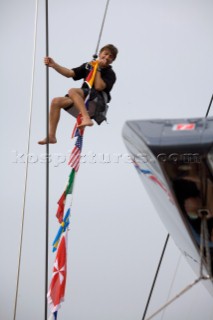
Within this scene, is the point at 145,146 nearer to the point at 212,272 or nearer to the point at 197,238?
the point at 197,238

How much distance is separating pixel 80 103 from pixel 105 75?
0.27 meters

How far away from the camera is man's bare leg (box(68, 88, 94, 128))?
169 inches

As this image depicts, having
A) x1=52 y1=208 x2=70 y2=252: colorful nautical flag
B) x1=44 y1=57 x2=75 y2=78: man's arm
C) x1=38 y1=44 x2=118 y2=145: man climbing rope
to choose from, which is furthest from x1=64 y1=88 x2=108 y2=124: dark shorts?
x1=52 y1=208 x2=70 y2=252: colorful nautical flag

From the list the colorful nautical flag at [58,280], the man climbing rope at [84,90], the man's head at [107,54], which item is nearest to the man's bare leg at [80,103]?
the man climbing rope at [84,90]

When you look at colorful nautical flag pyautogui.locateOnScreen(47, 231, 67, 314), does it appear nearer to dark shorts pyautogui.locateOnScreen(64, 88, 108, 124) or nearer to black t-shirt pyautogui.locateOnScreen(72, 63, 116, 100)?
dark shorts pyautogui.locateOnScreen(64, 88, 108, 124)

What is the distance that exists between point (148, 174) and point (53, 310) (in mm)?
1216

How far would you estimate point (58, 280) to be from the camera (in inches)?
173

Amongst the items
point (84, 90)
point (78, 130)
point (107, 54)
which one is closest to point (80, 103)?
point (84, 90)

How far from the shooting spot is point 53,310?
4258 mm

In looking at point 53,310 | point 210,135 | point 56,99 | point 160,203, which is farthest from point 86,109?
point 210,135

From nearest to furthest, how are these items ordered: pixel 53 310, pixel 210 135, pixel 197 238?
pixel 210 135
pixel 197 238
pixel 53 310

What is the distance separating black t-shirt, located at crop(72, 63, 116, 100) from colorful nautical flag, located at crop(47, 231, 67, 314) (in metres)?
1.04

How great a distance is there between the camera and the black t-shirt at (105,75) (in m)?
4.50

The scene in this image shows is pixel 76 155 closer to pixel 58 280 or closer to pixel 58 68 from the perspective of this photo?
pixel 58 68
